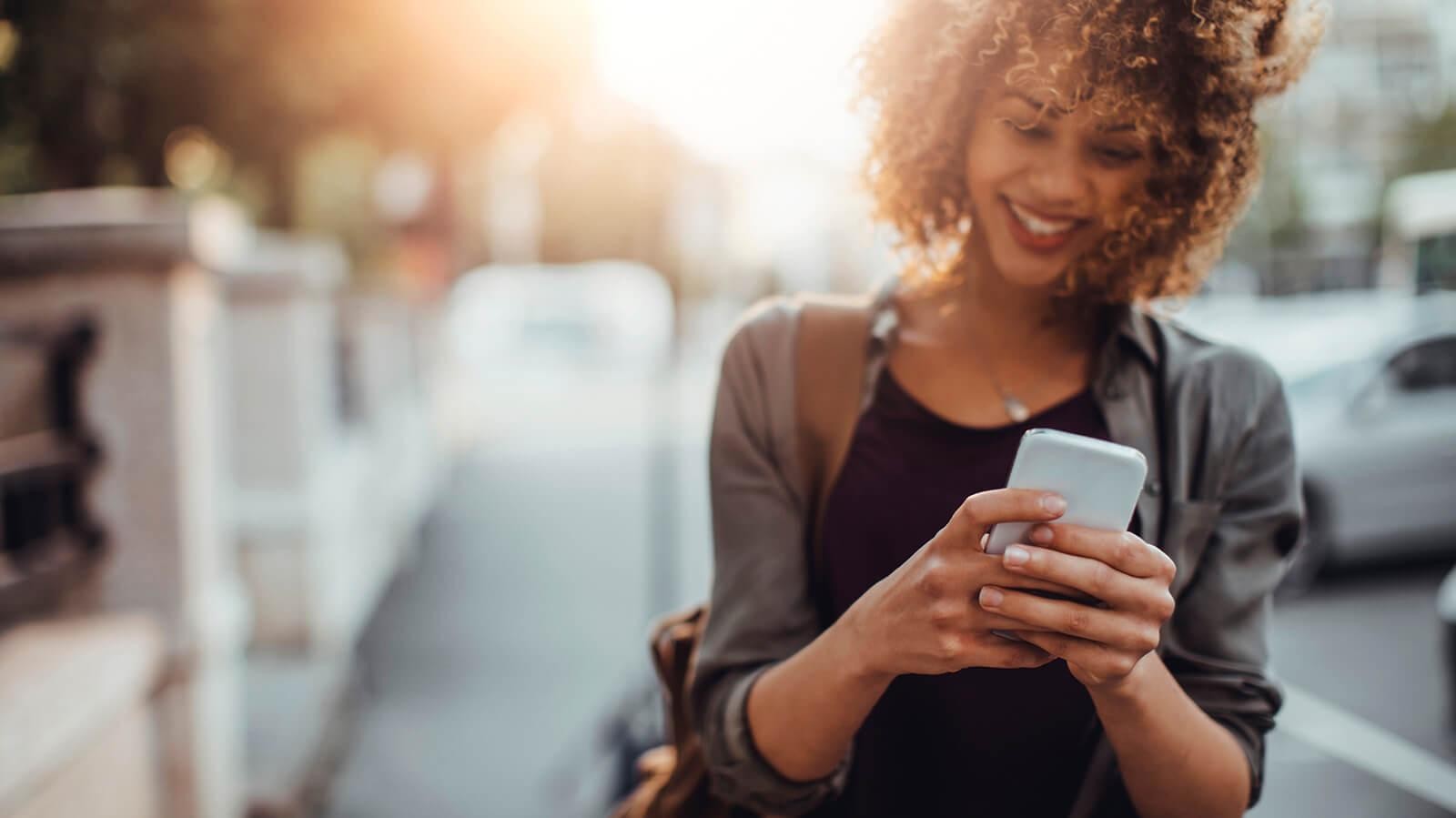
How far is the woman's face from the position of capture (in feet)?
4.59

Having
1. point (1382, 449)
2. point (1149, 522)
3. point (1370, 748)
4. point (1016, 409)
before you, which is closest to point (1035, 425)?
point (1016, 409)

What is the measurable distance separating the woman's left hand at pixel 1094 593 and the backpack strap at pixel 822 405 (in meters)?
0.43

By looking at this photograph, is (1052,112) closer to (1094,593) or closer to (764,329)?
(764,329)

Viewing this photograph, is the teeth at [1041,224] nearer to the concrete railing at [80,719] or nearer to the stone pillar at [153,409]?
the concrete railing at [80,719]

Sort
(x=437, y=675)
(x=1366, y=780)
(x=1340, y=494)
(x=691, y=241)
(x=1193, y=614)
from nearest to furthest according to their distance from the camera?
(x=1193, y=614) → (x=1366, y=780) → (x=437, y=675) → (x=1340, y=494) → (x=691, y=241)

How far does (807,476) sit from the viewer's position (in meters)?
1.53

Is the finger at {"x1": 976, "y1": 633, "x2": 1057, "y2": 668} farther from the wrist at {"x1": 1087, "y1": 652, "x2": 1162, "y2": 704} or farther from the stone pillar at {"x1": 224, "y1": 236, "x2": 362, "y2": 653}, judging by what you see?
the stone pillar at {"x1": 224, "y1": 236, "x2": 362, "y2": 653}

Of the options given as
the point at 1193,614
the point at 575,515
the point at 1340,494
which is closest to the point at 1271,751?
the point at 1340,494

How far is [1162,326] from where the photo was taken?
1.56 m

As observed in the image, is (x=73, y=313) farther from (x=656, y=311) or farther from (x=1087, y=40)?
(x=656, y=311)

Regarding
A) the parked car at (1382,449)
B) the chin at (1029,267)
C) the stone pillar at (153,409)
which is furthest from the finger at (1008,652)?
the parked car at (1382,449)

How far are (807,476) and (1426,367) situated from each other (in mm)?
7346

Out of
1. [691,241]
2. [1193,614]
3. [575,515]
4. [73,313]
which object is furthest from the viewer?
[575,515]

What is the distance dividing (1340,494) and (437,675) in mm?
5556
